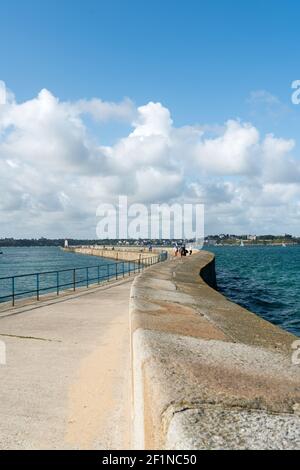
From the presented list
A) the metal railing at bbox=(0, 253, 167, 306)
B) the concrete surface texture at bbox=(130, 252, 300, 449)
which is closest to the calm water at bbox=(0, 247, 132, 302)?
the metal railing at bbox=(0, 253, 167, 306)

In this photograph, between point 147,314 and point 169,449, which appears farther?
point 147,314

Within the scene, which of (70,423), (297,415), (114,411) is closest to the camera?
(297,415)

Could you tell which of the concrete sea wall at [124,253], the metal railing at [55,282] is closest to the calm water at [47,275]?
the metal railing at [55,282]

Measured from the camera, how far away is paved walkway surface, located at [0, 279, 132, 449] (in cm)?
379

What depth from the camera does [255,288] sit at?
32312mm

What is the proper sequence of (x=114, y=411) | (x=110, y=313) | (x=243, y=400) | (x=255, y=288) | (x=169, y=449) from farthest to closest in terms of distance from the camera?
(x=255, y=288), (x=110, y=313), (x=114, y=411), (x=243, y=400), (x=169, y=449)

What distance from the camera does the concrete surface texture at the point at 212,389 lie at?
2291mm

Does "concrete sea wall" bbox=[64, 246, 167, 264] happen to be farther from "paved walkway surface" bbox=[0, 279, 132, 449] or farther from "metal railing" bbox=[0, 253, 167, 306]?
"paved walkway surface" bbox=[0, 279, 132, 449]

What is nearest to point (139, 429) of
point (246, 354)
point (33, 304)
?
point (246, 354)

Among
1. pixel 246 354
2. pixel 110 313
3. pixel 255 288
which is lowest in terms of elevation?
pixel 255 288

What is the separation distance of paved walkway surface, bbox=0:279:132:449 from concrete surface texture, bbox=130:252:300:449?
677 mm

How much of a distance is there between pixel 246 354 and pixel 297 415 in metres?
1.70
